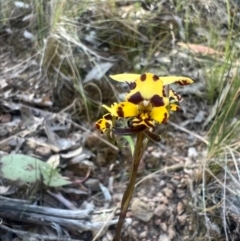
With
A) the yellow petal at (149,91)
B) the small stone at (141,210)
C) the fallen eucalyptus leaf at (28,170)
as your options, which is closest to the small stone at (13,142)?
the fallen eucalyptus leaf at (28,170)

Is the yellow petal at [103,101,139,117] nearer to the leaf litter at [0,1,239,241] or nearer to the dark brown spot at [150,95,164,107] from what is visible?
the dark brown spot at [150,95,164,107]

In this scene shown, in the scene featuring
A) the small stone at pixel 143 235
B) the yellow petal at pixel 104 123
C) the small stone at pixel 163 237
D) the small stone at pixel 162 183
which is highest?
the yellow petal at pixel 104 123

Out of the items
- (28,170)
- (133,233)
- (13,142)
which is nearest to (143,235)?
(133,233)

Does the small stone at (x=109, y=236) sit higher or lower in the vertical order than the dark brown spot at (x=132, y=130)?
lower

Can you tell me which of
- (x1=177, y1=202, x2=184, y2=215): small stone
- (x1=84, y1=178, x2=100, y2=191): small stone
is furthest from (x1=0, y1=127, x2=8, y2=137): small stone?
(x1=177, y1=202, x2=184, y2=215): small stone

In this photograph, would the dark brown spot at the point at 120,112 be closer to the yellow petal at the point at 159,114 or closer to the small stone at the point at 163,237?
the yellow petal at the point at 159,114

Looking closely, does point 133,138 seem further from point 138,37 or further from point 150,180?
point 138,37

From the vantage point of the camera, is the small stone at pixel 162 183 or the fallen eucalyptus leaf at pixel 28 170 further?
the small stone at pixel 162 183
